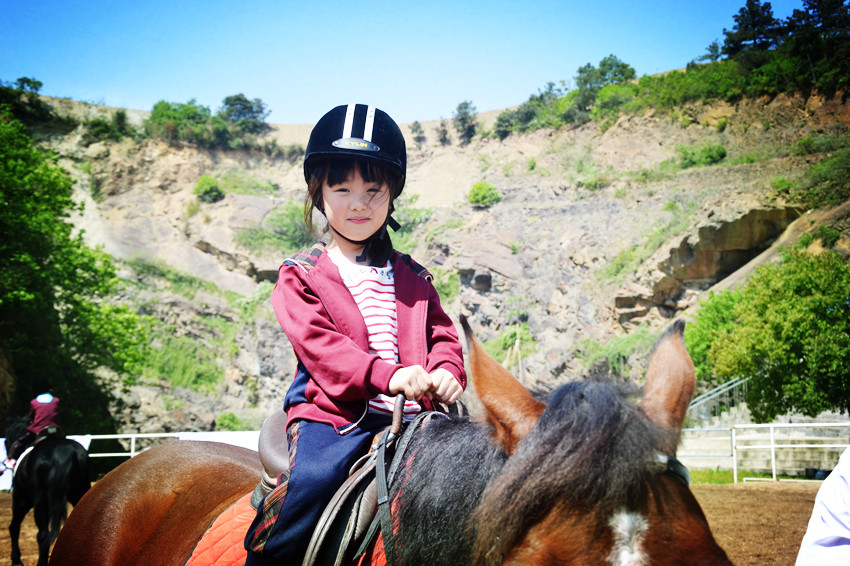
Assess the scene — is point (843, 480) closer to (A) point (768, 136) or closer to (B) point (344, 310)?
(B) point (344, 310)

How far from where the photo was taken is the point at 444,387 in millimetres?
1531

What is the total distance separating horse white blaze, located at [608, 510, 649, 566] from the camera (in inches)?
37.5

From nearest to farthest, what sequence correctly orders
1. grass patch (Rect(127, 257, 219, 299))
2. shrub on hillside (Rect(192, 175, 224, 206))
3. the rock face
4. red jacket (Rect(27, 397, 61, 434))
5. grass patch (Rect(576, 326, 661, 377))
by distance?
red jacket (Rect(27, 397, 61, 434)) < grass patch (Rect(576, 326, 661, 377)) < the rock face < grass patch (Rect(127, 257, 219, 299)) < shrub on hillside (Rect(192, 175, 224, 206))

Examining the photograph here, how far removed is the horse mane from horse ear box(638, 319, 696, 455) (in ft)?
0.22

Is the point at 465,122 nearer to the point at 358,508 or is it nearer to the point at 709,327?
the point at 709,327

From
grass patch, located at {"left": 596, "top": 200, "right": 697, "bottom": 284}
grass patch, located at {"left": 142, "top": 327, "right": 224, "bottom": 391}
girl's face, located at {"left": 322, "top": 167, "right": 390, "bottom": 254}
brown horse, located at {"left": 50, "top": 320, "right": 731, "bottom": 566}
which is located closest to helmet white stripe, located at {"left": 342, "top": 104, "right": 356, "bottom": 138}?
girl's face, located at {"left": 322, "top": 167, "right": 390, "bottom": 254}

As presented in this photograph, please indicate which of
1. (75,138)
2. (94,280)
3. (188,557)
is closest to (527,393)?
(188,557)

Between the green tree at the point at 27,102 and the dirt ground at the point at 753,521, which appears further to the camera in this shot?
the green tree at the point at 27,102

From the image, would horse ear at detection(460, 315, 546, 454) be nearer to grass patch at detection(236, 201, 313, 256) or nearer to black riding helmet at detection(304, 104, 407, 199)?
black riding helmet at detection(304, 104, 407, 199)

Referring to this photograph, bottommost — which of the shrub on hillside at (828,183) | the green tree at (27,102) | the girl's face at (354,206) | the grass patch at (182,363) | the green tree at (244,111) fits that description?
the grass patch at (182,363)

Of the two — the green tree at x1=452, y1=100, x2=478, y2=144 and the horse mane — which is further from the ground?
the green tree at x1=452, y1=100, x2=478, y2=144

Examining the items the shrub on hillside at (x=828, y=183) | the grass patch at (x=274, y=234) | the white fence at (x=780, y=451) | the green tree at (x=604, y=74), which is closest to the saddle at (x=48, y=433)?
the white fence at (x=780, y=451)

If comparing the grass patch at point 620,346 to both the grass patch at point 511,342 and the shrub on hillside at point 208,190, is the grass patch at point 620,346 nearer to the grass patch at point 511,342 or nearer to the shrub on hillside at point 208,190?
the grass patch at point 511,342

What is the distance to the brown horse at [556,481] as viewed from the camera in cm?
98
